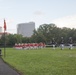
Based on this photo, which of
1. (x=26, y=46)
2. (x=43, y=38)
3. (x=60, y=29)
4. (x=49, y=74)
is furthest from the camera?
(x=60, y=29)

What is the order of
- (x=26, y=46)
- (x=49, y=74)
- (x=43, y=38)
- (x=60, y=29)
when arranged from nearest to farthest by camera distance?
(x=49, y=74)
(x=26, y=46)
(x=43, y=38)
(x=60, y=29)

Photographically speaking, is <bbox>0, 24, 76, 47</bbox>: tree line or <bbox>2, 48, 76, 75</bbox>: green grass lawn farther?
<bbox>0, 24, 76, 47</bbox>: tree line

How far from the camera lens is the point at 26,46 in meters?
78.3

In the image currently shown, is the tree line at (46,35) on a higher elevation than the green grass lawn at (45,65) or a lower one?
higher

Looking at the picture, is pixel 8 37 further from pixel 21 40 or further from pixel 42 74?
pixel 42 74

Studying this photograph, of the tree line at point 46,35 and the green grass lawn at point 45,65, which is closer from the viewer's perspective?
the green grass lawn at point 45,65

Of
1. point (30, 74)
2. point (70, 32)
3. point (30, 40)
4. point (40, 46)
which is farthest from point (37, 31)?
point (30, 74)

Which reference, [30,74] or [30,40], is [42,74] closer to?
[30,74]

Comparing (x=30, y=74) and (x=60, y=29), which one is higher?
(x=60, y=29)

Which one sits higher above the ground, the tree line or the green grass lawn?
the tree line

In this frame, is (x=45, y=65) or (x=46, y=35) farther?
(x=46, y=35)

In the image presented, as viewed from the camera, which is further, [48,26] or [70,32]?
[48,26]

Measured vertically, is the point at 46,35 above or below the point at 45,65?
above

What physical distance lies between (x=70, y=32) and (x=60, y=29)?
11662mm
